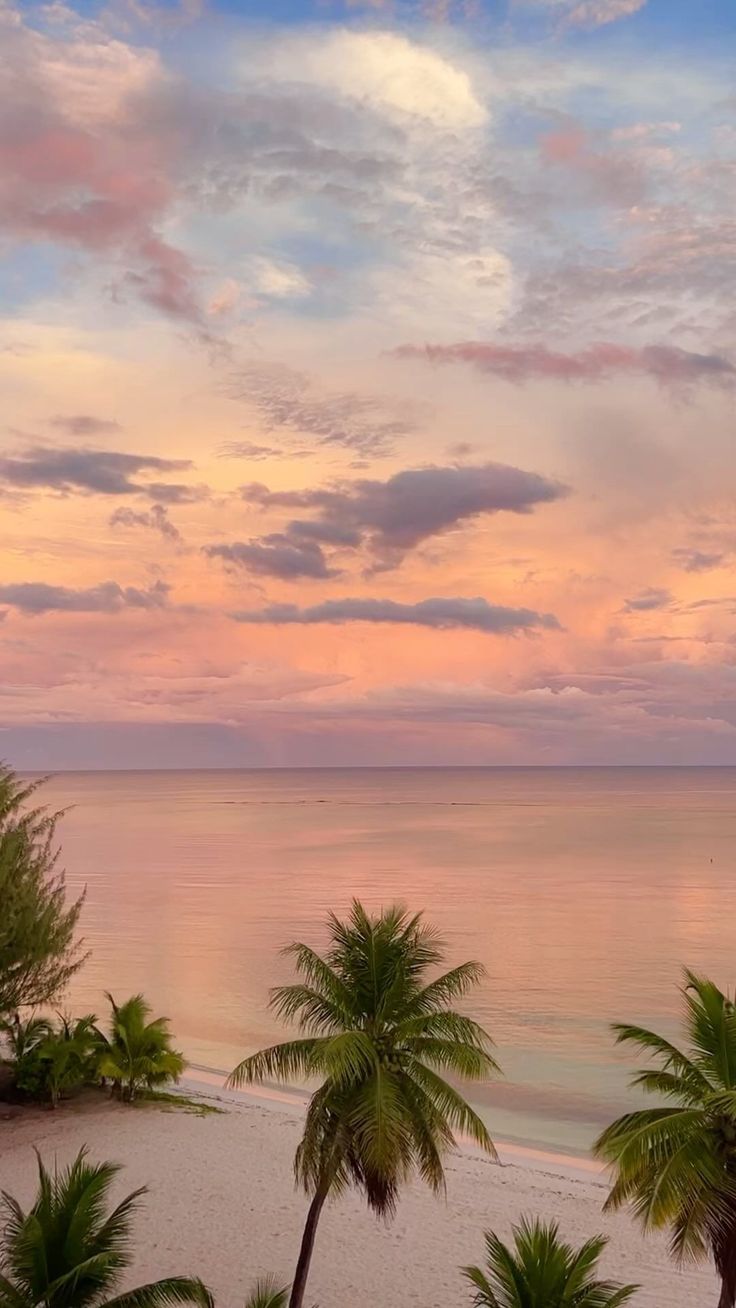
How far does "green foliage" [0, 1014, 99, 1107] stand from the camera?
28203 mm

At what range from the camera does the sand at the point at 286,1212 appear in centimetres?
1902

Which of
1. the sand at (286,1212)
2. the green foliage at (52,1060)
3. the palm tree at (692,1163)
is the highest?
the palm tree at (692,1163)

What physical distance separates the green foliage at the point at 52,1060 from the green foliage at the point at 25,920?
0.99 metres

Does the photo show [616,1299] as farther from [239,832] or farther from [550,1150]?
[239,832]

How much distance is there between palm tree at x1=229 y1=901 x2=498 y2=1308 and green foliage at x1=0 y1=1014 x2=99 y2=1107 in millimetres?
12979

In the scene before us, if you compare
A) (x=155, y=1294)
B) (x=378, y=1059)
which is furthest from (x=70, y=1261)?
(x=378, y=1059)

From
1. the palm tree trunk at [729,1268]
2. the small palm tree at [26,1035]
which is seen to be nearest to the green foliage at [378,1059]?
the palm tree trunk at [729,1268]

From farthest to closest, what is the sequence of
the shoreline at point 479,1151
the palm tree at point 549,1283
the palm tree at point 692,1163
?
the shoreline at point 479,1151 → the palm tree at point 692,1163 → the palm tree at point 549,1283

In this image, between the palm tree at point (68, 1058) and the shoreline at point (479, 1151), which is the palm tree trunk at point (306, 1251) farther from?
the palm tree at point (68, 1058)

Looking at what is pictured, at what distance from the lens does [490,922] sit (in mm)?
69750

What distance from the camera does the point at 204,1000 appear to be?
161ft

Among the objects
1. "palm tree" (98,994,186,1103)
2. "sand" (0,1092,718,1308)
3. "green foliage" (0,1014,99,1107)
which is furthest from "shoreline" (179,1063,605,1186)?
"green foliage" (0,1014,99,1107)

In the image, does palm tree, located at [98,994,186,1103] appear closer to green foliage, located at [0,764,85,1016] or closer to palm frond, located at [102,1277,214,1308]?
green foliage, located at [0,764,85,1016]

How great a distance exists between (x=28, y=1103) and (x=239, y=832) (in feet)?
413
